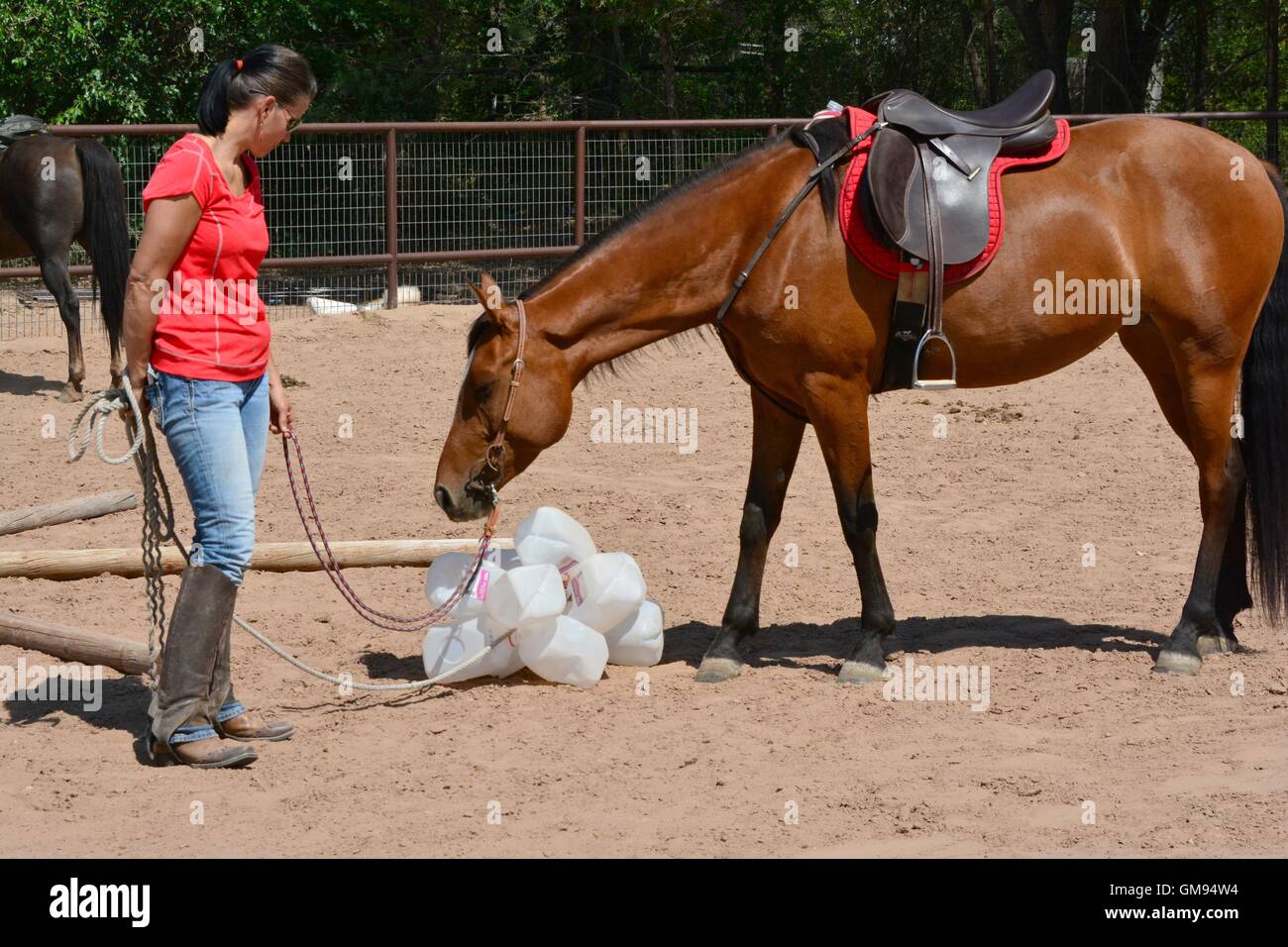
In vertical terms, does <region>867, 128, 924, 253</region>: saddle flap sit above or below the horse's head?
above

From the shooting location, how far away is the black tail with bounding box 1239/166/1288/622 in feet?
16.9

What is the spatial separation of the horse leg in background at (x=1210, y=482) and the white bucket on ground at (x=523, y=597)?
2102 mm

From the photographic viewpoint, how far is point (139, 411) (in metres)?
4.02

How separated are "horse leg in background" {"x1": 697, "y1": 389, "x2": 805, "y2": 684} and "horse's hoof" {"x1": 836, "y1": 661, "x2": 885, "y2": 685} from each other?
0.40 metres

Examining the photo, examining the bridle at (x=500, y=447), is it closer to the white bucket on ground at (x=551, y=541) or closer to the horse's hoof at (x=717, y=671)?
the white bucket on ground at (x=551, y=541)

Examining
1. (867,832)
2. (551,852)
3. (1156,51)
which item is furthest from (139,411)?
(1156,51)

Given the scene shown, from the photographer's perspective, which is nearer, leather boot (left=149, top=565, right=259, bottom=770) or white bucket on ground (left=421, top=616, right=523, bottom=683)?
leather boot (left=149, top=565, right=259, bottom=770)

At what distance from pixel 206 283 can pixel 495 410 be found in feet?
3.44

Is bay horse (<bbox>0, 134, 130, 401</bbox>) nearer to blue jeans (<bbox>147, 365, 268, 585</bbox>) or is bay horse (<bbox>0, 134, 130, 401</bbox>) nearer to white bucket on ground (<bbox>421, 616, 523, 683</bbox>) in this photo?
white bucket on ground (<bbox>421, 616, 523, 683</bbox>)

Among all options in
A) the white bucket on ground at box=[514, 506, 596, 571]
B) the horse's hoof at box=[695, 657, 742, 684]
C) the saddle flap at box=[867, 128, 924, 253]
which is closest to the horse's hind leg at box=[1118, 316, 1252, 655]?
the saddle flap at box=[867, 128, 924, 253]

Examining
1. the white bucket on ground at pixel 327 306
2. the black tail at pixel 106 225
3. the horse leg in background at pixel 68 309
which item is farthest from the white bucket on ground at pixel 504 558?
the white bucket on ground at pixel 327 306

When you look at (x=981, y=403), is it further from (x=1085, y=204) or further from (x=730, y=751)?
(x=730, y=751)

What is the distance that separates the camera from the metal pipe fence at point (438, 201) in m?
12.9

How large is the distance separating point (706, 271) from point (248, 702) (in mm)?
2052
